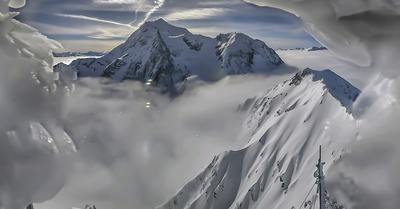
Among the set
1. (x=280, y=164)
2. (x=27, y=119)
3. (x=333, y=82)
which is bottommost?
(x=280, y=164)

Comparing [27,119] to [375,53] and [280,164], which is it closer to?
[375,53]

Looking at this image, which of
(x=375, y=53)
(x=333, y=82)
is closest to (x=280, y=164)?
(x=333, y=82)

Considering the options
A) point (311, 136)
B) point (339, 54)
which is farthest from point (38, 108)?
point (311, 136)

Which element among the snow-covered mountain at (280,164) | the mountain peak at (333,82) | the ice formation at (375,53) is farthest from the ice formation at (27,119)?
the mountain peak at (333,82)

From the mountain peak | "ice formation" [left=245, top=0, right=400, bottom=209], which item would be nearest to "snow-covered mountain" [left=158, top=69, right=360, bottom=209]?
the mountain peak

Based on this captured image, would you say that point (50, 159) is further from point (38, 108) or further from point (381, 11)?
point (381, 11)

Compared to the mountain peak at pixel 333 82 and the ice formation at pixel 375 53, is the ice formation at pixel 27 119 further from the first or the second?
the mountain peak at pixel 333 82
